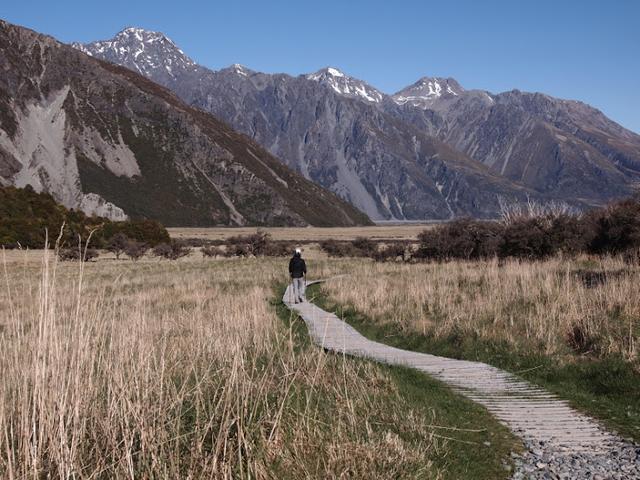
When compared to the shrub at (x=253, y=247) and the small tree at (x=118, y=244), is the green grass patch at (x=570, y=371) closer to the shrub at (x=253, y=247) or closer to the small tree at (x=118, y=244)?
the shrub at (x=253, y=247)

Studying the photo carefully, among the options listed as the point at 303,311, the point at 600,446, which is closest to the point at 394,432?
the point at 600,446

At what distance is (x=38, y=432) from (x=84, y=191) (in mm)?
156682

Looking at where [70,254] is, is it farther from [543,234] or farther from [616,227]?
[616,227]

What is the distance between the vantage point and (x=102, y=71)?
191875 mm

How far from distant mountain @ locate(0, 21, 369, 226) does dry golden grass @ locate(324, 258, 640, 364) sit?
137 metres

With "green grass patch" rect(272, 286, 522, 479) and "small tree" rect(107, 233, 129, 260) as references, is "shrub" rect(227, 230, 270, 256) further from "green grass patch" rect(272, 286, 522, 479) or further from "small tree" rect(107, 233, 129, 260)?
"green grass patch" rect(272, 286, 522, 479)

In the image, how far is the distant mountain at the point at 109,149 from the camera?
154 m

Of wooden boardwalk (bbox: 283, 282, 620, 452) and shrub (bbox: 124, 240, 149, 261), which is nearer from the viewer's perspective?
wooden boardwalk (bbox: 283, 282, 620, 452)

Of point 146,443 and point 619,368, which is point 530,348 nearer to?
point 619,368

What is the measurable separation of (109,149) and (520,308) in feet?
574

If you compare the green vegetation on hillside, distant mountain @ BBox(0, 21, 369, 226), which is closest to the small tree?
the green vegetation on hillside

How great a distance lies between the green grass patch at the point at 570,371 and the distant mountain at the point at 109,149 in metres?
143

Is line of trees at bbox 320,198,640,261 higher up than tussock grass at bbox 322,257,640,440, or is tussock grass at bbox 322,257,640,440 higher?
line of trees at bbox 320,198,640,261

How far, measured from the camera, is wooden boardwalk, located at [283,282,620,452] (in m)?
6.57
